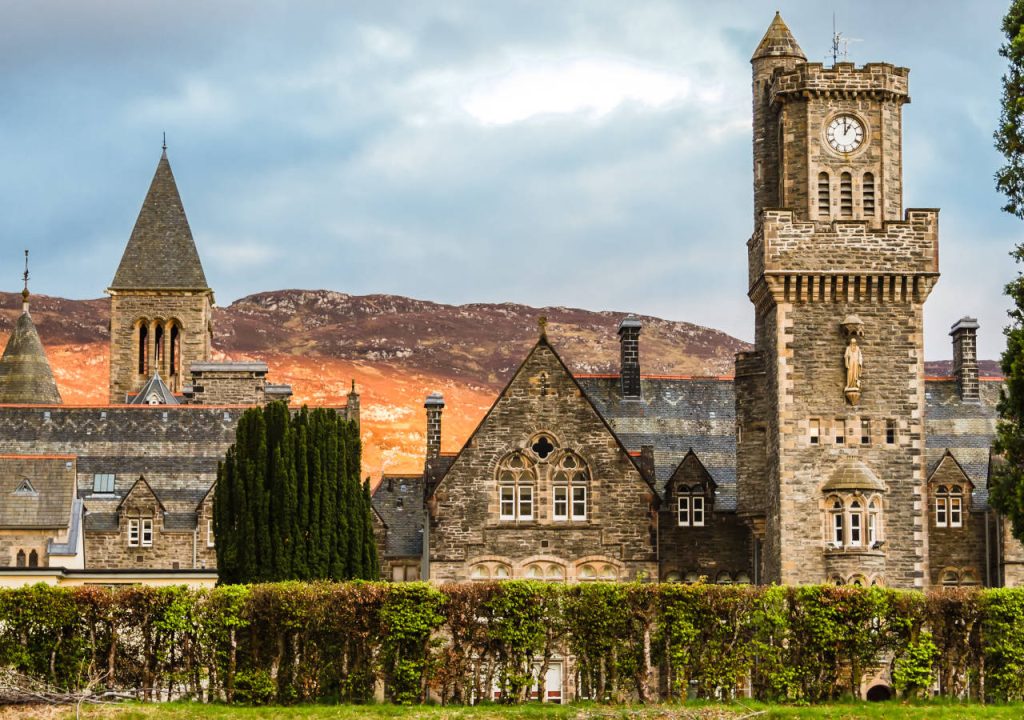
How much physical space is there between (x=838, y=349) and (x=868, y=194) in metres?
5.24

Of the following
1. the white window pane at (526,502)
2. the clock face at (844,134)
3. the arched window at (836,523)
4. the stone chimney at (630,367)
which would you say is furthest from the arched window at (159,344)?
the arched window at (836,523)

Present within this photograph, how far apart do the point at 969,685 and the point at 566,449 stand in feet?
60.9

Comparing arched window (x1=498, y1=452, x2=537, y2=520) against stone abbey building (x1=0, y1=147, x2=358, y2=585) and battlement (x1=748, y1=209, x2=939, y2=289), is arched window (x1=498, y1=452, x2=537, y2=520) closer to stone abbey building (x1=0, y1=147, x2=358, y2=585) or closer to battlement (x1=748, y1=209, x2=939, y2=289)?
battlement (x1=748, y1=209, x2=939, y2=289)

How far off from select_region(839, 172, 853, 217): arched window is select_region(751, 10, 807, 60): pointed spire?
20.5ft

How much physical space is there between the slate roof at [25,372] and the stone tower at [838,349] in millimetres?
47855

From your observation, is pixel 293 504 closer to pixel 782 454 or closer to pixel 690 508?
pixel 782 454

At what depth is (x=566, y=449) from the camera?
63438mm

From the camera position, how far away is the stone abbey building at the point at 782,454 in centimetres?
6184

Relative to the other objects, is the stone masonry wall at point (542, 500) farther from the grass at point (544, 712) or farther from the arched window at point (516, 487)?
the grass at point (544, 712)

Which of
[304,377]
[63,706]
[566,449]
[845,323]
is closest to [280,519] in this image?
[566,449]

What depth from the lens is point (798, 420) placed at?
61.9 metres

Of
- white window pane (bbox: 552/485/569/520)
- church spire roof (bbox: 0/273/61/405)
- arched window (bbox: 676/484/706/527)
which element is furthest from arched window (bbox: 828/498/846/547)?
church spire roof (bbox: 0/273/61/405)

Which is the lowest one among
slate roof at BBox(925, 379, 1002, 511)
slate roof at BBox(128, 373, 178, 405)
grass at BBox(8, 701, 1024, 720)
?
A: grass at BBox(8, 701, 1024, 720)

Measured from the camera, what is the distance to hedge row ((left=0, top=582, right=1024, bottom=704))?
4650cm
